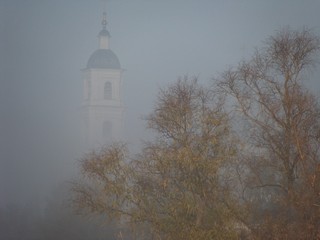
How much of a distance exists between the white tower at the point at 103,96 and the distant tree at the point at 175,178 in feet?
68.2

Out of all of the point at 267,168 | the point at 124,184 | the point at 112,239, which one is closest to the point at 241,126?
the point at 267,168

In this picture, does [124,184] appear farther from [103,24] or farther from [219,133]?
[103,24]

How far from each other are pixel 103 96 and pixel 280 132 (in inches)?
894

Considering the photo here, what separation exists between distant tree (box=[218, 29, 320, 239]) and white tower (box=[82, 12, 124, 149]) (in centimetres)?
2008

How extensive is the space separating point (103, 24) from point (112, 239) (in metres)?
18.7

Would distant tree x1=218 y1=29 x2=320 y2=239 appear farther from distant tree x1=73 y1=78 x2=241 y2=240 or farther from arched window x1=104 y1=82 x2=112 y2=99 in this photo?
arched window x1=104 y1=82 x2=112 y2=99

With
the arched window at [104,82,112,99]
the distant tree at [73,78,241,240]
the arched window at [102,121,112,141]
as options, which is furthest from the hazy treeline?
the arched window at [104,82,112,99]

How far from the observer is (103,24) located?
35.9 meters

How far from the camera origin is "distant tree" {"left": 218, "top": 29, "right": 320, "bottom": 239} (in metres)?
10.3

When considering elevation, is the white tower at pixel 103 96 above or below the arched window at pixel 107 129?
above

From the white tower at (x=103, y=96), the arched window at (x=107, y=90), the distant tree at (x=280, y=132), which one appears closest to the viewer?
the distant tree at (x=280, y=132)

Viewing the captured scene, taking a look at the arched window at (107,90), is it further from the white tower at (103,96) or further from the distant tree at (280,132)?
the distant tree at (280,132)

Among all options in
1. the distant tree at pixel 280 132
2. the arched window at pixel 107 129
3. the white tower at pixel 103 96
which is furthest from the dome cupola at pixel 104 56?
the distant tree at pixel 280 132

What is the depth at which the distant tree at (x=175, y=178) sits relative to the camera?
10820 millimetres
